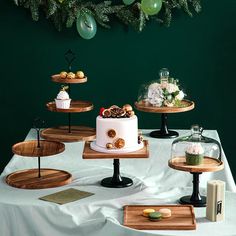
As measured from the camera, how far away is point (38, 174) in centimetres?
301

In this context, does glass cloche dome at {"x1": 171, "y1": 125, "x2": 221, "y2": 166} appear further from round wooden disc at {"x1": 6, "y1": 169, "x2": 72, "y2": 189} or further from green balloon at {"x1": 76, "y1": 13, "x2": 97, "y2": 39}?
green balloon at {"x1": 76, "y1": 13, "x2": 97, "y2": 39}

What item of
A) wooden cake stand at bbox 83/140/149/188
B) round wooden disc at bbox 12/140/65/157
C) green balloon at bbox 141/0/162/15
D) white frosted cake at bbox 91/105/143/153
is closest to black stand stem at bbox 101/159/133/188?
wooden cake stand at bbox 83/140/149/188

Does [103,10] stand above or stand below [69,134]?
above

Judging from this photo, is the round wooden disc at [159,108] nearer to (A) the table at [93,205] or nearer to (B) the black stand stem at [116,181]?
(A) the table at [93,205]

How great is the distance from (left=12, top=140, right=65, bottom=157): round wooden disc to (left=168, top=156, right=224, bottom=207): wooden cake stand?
573mm

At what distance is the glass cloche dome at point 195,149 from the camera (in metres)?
2.64

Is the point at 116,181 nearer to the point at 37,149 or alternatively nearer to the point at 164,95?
the point at 37,149

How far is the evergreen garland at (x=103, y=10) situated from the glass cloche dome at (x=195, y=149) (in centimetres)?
179

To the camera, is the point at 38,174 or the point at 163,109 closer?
the point at 38,174

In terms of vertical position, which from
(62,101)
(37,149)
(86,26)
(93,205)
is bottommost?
(93,205)

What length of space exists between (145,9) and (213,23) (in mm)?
673

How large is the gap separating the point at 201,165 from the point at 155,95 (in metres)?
1.15

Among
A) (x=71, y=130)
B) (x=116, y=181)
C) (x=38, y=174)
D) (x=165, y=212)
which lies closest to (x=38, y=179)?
(x=38, y=174)

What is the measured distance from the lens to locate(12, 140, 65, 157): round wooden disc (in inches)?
115
